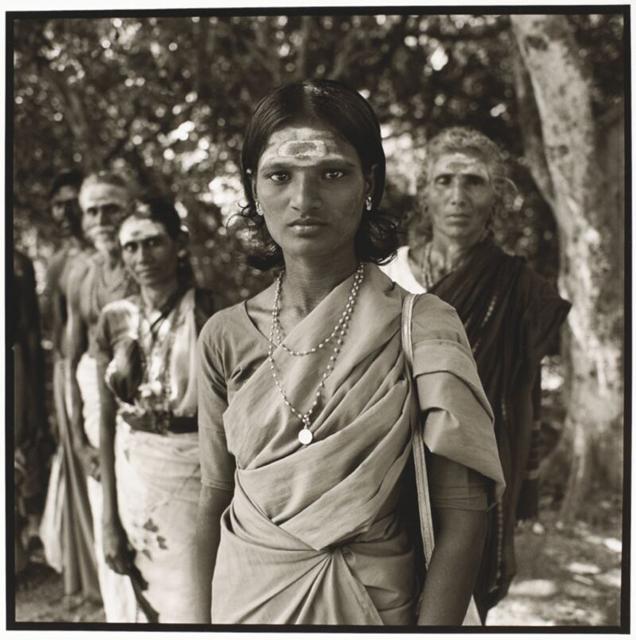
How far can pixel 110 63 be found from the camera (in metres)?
4.50

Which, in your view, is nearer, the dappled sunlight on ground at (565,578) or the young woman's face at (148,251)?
the young woman's face at (148,251)

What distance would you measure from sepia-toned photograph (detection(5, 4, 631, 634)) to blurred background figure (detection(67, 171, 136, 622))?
16 millimetres

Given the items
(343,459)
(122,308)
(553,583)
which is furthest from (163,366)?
(553,583)

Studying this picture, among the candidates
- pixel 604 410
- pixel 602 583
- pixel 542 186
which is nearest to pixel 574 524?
pixel 602 583

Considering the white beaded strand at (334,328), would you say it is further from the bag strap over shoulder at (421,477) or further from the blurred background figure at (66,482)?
the blurred background figure at (66,482)

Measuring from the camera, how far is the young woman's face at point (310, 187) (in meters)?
1.61

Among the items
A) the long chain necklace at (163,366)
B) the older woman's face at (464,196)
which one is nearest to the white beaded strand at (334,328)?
the older woman's face at (464,196)

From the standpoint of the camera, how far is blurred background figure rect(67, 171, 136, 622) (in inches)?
134

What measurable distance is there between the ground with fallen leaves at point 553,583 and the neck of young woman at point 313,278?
248 cm

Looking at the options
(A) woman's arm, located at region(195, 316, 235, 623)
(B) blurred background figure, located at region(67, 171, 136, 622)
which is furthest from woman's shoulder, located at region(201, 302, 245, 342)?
(B) blurred background figure, located at region(67, 171, 136, 622)

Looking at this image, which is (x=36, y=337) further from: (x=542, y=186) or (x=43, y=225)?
(x=542, y=186)

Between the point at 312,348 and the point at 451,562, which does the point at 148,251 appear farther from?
the point at 451,562

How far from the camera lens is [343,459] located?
1555mm

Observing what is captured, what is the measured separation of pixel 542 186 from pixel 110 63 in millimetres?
2614
